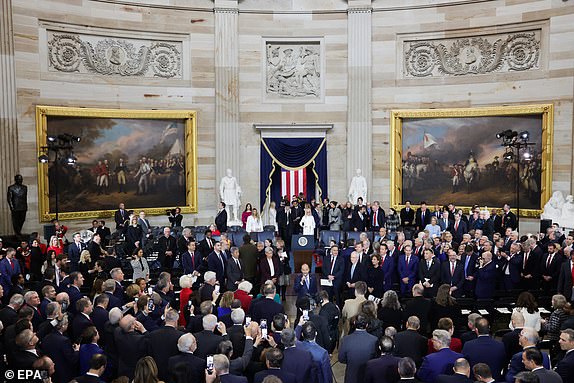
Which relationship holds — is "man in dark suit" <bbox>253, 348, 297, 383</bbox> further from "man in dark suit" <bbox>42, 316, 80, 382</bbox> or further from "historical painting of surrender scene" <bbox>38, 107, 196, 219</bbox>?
"historical painting of surrender scene" <bbox>38, 107, 196, 219</bbox>

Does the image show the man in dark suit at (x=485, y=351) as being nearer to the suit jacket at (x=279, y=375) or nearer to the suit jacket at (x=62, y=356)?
the suit jacket at (x=279, y=375)

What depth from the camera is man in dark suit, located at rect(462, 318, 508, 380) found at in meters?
7.48

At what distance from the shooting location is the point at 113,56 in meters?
23.0

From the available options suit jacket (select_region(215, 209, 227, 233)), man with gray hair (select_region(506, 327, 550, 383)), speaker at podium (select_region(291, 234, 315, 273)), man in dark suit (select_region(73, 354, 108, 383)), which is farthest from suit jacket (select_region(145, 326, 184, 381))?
suit jacket (select_region(215, 209, 227, 233))

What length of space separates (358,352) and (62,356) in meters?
3.85

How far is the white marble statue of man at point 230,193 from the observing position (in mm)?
22844

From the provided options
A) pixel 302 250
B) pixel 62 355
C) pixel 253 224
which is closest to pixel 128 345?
pixel 62 355

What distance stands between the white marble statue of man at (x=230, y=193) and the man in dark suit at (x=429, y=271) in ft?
35.9

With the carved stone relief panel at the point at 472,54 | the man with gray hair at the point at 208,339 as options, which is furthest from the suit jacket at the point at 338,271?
the carved stone relief panel at the point at 472,54

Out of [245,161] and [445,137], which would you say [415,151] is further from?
[245,161]

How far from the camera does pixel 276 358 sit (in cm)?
666

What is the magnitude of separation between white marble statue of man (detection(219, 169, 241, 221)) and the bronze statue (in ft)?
23.4

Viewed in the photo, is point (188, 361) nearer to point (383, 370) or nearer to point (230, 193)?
point (383, 370)

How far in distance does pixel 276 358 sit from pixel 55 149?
1561 cm
